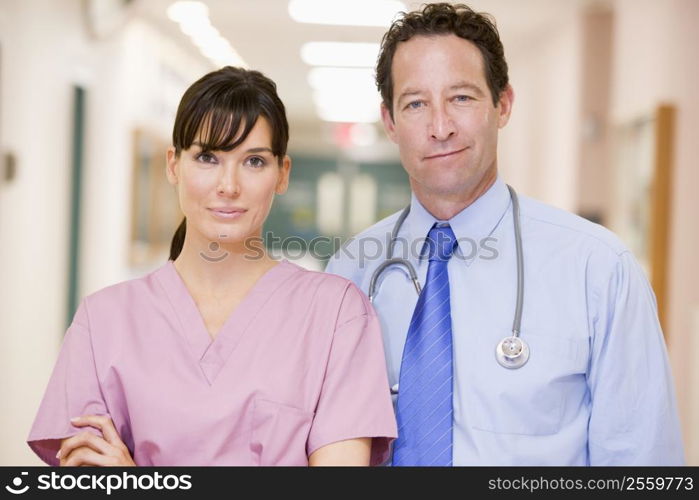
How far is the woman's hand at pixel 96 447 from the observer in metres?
1.13

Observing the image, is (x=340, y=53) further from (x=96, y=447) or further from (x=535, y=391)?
(x=96, y=447)

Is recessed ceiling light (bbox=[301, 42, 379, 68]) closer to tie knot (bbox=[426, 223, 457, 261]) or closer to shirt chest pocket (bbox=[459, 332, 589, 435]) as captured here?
tie knot (bbox=[426, 223, 457, 261])

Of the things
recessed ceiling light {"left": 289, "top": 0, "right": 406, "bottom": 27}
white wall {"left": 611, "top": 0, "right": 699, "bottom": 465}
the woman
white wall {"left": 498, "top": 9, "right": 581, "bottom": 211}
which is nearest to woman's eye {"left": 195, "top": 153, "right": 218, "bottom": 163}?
the woman

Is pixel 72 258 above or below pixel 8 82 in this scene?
below

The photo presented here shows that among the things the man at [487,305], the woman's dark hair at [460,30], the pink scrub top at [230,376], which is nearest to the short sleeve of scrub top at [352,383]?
the pink scrub top at [230,376]

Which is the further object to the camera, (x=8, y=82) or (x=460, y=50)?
(x=8, y=82)

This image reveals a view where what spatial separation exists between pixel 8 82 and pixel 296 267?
2226mm

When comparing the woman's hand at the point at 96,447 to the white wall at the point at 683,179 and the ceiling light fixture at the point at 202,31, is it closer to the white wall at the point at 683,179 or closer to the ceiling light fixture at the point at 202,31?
the white wall at the point at 683,179

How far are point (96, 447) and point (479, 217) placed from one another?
28.8 inches

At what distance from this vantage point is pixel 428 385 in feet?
4.25

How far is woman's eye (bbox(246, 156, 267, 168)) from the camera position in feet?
4.04

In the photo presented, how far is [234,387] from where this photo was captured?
118 centimetres
